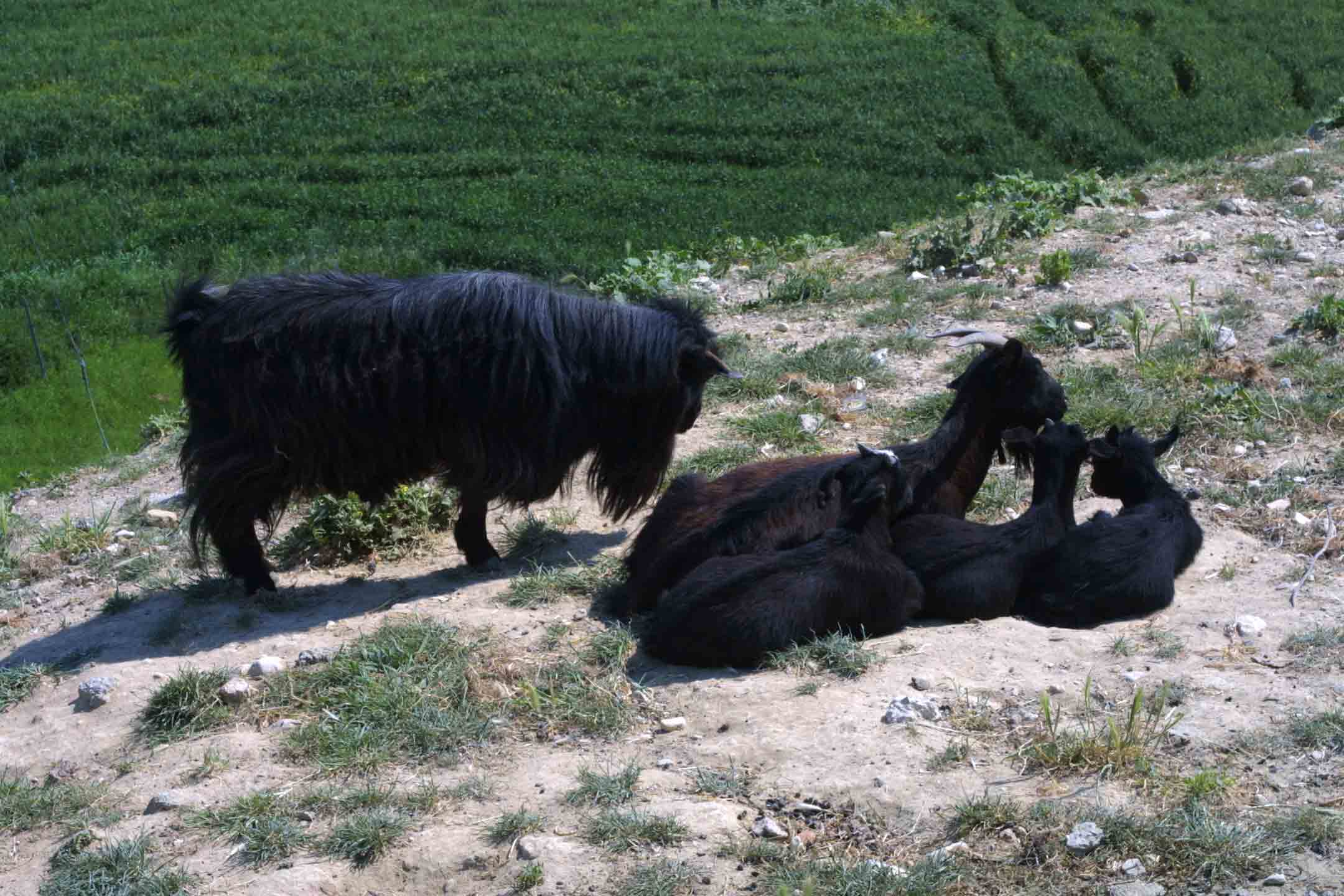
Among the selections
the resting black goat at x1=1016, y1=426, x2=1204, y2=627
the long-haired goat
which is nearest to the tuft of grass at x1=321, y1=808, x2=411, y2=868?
the long-haired goat

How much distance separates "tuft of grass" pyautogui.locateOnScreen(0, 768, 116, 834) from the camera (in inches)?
195

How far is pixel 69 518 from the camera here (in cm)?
863

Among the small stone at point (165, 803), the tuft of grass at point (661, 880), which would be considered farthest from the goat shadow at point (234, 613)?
the tuft of grass at point (661, 880)

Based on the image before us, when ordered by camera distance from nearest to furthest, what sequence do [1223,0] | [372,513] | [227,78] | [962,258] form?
1. [372,513]
2. [962,258]
3. [227,78]
4. [1223,0]

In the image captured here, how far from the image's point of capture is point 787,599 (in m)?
5.63

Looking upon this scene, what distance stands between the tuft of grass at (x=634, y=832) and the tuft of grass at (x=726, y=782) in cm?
26

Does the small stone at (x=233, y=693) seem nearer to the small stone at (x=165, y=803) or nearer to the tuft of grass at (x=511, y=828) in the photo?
the small stone at (x=165, y=803)

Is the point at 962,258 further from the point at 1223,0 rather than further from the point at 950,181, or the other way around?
the point at 1223,0

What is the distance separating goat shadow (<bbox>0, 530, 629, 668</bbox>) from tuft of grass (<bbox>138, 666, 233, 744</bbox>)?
0.63 meters

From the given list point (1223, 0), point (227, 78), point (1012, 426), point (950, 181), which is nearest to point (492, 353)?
point (1012, 426)

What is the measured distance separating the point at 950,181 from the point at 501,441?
686 inches

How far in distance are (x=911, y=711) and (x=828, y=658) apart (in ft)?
2.10

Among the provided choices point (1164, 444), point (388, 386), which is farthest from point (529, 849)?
point (1164, 444)

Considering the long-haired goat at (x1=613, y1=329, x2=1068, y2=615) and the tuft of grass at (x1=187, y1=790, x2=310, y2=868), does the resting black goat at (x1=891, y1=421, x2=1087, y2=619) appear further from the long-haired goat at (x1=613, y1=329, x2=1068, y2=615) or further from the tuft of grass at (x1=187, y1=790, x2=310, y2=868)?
the tuft of grass at (x1=187, y1=790, x2=310, y2=868)
